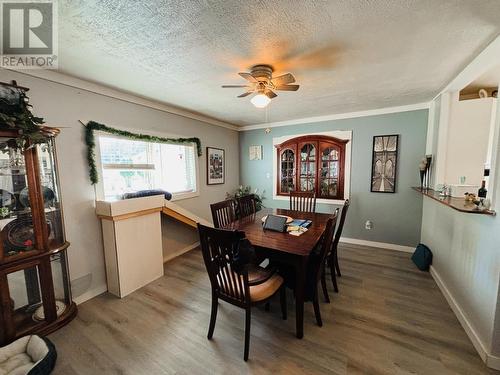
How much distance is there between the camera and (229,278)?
1.58 metres

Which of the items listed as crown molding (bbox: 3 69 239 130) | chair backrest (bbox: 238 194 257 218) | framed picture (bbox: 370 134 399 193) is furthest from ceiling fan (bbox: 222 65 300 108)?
framed picture (bbox: 370 134 399 193)

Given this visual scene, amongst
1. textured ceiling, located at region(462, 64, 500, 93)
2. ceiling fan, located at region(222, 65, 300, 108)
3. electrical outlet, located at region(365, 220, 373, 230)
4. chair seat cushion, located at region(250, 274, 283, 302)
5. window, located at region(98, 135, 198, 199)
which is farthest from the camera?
electrical outlet, located at region(365, 220, 373, 230)

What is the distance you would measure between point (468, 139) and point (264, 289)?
3.02 meters

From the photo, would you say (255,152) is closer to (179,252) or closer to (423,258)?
(179,252)

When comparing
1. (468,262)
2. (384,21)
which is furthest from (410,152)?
(384,21)

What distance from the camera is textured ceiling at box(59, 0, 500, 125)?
4.06 feet

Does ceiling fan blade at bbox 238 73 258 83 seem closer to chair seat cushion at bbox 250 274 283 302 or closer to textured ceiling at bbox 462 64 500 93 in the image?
chair seat cushion at bbox 250 274 283 302

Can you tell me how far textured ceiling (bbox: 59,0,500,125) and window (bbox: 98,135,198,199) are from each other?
75 centimetres

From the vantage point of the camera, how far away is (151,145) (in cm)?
305

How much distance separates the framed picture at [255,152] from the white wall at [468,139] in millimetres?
3048

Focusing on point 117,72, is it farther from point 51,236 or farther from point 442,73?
point 442,73

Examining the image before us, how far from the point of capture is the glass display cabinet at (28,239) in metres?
1.62

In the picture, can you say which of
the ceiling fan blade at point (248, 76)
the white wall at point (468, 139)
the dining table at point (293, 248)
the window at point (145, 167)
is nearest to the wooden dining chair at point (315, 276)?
the dining table at point (293, 248)

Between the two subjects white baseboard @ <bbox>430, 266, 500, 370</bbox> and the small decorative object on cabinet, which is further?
the small decorative object on cabinet
